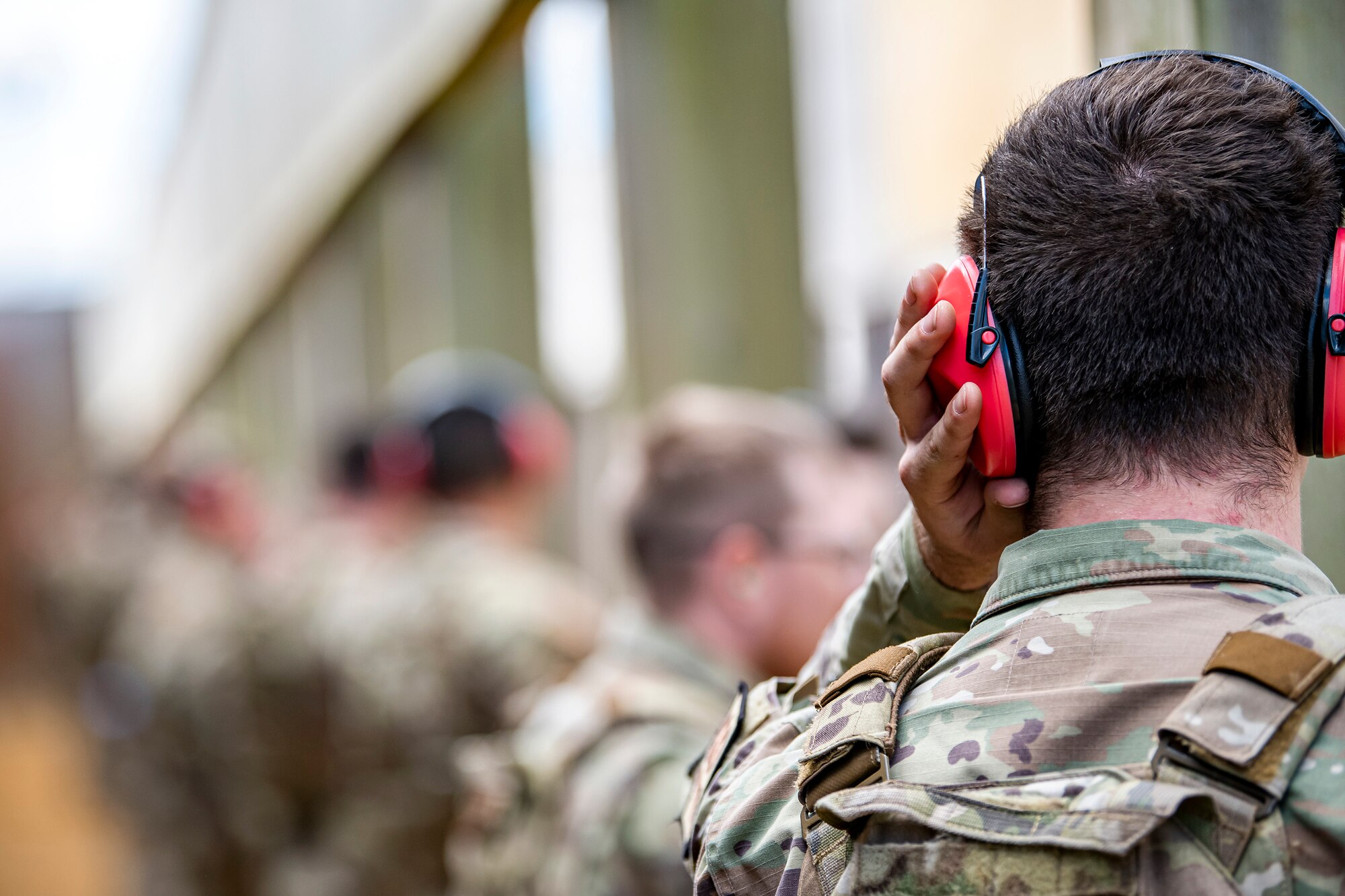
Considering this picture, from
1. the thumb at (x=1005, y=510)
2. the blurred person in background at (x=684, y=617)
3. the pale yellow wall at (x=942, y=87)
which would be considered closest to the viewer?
the thumb at (x=1005, y=510)

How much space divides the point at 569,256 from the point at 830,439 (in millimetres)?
3493

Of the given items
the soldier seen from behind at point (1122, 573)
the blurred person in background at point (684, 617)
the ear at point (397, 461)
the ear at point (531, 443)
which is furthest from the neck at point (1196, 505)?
the ear at point (397, 461)

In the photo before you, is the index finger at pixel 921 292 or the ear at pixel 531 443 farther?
the ear at pixel 531 443

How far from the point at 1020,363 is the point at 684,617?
4.84 ft

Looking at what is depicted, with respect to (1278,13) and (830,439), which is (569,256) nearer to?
(830,439)

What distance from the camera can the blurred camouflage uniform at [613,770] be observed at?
2.18 meters

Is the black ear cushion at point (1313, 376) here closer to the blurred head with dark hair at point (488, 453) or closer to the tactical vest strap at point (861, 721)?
the tactical vest strap at point (861, 721)

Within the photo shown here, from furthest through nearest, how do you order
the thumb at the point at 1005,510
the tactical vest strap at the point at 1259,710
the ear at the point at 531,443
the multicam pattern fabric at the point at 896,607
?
the ear at the point at 531,443
the multicam pattern fabric at the point at 896,607
the thumb at the point at 1005,510
the tactical vest strap at the point at 1259,710

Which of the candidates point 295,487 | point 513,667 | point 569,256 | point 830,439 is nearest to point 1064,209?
point 830,439

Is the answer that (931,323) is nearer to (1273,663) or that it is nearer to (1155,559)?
(1155,559)

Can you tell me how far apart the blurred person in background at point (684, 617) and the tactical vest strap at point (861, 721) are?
1135 mm

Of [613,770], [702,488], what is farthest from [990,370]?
[702,488]

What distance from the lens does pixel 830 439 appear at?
3045 millimetres

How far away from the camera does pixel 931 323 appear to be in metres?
1.16
